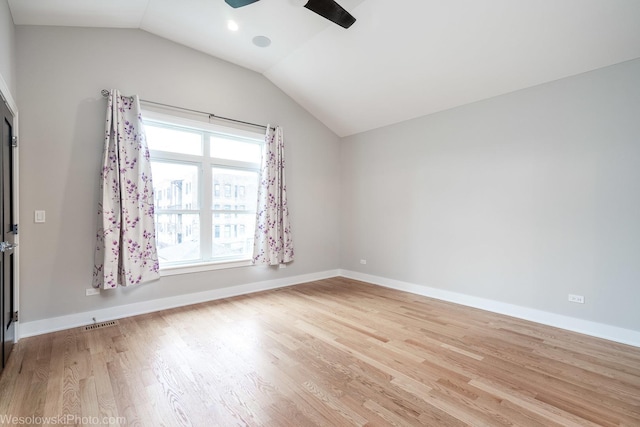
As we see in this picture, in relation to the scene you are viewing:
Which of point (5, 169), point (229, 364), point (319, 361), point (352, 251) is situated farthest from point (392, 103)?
point (5, 169)

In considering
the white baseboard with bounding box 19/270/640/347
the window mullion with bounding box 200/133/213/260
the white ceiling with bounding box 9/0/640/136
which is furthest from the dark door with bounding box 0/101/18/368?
the window mullion with bounding box 200/133/213/260

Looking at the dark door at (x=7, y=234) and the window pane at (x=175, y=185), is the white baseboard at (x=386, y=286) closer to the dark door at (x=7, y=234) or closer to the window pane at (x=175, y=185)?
the dark door at (x=7, y=234)

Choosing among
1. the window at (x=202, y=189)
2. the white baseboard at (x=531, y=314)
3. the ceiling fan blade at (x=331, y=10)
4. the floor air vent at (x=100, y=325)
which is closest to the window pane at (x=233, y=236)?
the window at (x=202, y=189)

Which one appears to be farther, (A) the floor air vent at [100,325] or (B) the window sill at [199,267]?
(B) the window sill at [199,267]

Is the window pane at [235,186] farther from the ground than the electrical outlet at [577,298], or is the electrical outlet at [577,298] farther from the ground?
the window pane at [235,186]

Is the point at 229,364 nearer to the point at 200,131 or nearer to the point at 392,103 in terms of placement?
the point at 200,131

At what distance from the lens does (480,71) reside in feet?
11.1

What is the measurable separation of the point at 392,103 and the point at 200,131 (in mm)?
2860

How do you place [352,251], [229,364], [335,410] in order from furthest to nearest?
[352,251] < [229,364] < [335,410]

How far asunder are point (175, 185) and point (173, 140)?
1.96 feet

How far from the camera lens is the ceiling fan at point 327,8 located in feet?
8.00

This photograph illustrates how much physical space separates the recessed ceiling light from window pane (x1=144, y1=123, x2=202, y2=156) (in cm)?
145

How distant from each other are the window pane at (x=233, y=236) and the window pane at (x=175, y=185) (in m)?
0.49

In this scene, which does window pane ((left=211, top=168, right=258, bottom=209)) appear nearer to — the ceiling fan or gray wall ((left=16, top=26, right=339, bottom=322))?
gray wall ((left=16, top=26, right=339, bottom=322))
